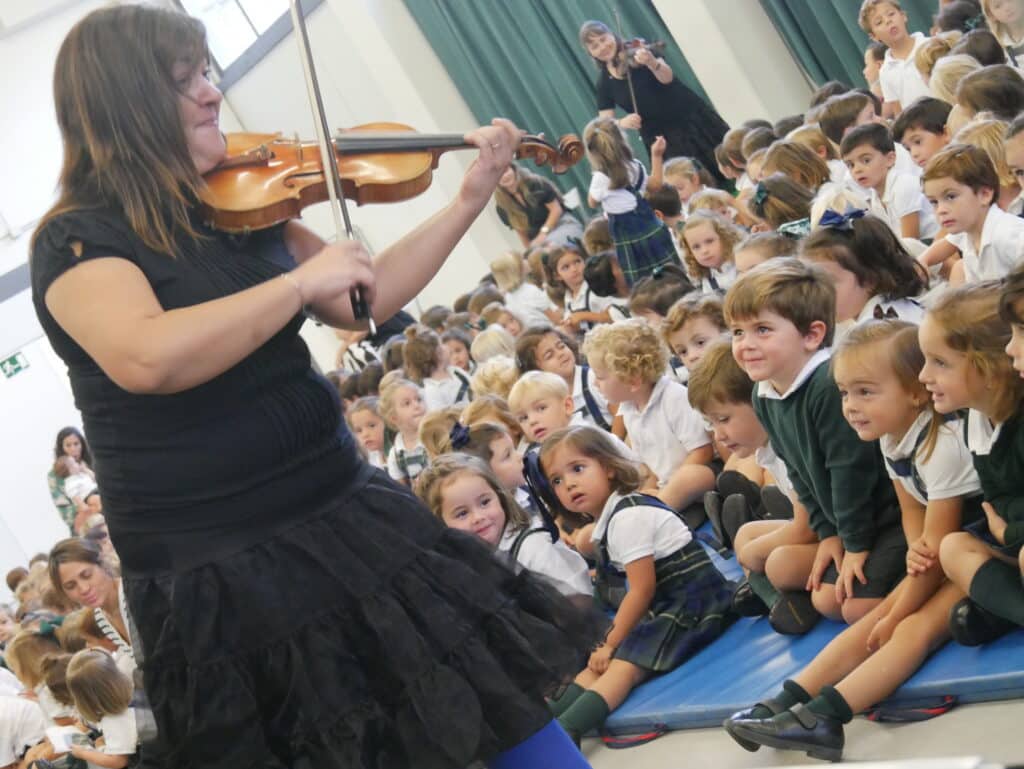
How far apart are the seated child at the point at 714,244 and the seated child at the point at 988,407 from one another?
238 cm

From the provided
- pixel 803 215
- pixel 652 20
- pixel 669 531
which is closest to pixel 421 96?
pixel 652 20

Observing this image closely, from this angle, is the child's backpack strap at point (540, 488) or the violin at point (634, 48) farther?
the violin at point (634, 48)

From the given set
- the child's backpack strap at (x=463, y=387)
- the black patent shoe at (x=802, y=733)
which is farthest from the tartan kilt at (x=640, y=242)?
the black patent shoe at (x=802, y=733)

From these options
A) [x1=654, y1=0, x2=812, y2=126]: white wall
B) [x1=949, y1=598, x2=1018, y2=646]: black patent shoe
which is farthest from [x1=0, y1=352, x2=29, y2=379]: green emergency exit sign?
[x1=949, y1=598, x2=1018, y2=646]: black patent shoe

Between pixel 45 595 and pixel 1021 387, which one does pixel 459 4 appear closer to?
pixel 45 595

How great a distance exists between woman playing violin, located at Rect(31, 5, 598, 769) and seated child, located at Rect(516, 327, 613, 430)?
302 cm

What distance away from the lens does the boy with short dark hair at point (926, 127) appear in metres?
4.44

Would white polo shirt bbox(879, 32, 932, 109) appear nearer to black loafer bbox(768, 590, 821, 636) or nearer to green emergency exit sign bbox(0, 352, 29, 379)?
black loafer bbox(768, 590, 821, 636)

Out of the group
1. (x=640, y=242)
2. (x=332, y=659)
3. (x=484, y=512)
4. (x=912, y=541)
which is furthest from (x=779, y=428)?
(x=640, y=242)

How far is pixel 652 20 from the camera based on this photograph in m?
8.58

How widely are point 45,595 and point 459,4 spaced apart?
545cm

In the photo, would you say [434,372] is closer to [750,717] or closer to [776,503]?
[776,503]

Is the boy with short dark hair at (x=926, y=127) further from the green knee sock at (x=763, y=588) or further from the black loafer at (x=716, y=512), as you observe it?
the green knee sock at (x=763, y=588)

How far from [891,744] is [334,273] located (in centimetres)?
151
